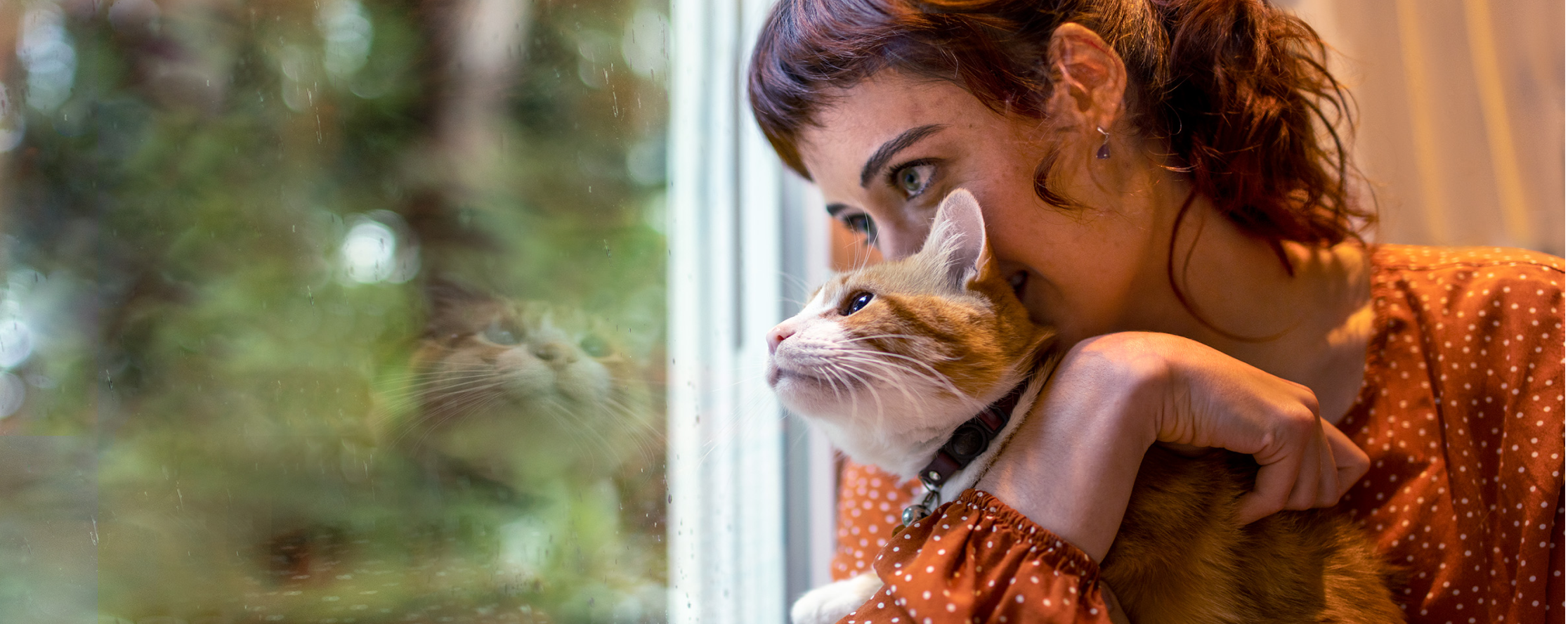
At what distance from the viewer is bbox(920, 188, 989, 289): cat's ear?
2.88 ft

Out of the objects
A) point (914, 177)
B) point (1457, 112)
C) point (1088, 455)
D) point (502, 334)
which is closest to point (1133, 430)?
point (1088, 455)

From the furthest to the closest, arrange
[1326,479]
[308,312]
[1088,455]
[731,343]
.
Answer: [731,343]
[1326,479]
[1088,455]
[308,312]

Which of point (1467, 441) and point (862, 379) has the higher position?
point (862, 379)

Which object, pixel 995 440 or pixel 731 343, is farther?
pixel 731 343

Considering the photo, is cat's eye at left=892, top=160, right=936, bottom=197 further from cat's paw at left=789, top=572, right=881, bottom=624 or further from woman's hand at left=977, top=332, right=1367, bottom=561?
cat's paw at left=789, top=572, right=881, bottom=624

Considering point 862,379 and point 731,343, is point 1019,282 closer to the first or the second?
point 862,379

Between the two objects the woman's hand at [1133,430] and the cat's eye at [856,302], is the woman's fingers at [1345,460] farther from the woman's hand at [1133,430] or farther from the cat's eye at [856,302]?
the cat's eye at [856,302]

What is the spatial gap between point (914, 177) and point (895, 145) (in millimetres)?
64

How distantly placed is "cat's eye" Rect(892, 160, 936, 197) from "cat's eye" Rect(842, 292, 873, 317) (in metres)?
0.14

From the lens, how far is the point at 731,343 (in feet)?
4.31

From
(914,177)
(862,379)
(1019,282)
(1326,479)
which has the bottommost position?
(1326,479)

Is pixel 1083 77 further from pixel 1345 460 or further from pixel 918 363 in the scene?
pixel 1345 460

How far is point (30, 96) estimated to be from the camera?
0.53 meters

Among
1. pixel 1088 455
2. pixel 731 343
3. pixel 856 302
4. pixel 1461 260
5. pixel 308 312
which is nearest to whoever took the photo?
pixel 308 312
